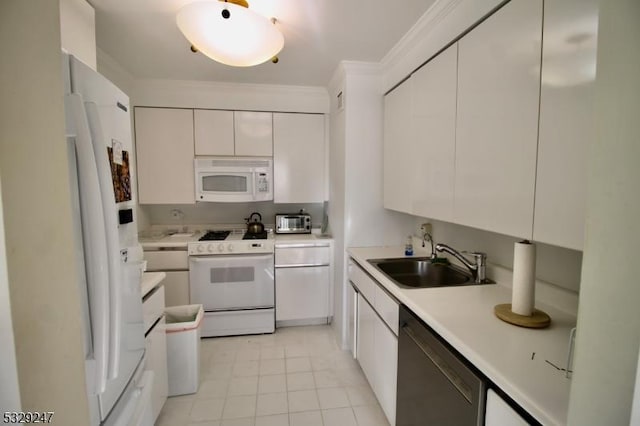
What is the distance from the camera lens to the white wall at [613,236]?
A: 400 millimetres

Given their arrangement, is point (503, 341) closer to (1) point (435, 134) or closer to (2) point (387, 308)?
(2) point (387, 308)

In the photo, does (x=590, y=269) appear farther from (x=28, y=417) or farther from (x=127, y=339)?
(x=127, y=339)

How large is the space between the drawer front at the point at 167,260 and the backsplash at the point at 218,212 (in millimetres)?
650

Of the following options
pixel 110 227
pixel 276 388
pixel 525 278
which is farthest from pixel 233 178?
pixel 525 278

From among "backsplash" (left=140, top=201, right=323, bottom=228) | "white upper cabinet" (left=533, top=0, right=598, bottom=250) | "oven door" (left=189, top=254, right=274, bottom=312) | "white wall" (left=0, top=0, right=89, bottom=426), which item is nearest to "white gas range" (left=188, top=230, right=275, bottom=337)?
"oven door" (left=189, top=254, right=274, bottom=312)

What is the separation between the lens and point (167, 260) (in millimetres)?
2643

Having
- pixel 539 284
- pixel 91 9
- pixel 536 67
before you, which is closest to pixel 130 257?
pixel 91 9

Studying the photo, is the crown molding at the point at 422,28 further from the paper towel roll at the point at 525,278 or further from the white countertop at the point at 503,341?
the white countertop at the point at 503,341

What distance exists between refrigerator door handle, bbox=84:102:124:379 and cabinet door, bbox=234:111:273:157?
6.98 ft

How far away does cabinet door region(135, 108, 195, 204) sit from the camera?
2793mm

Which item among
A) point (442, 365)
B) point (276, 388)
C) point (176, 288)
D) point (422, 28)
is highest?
point (422, 28)

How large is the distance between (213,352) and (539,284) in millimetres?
2422

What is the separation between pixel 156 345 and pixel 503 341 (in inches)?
67.7

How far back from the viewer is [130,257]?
110cm
